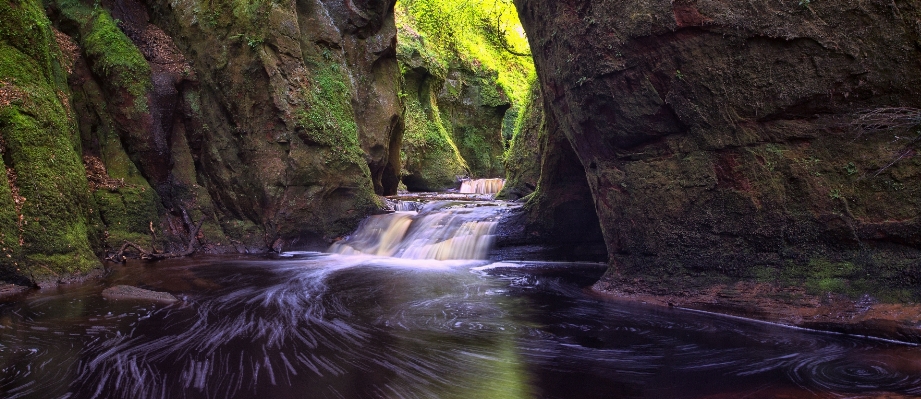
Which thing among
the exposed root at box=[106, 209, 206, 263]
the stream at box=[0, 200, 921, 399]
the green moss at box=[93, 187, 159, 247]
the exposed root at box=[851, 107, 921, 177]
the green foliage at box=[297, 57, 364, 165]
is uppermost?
the green foliage at box=[297, 57, 364, 165]

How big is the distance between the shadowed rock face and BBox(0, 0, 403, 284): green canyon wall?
675 centimetres

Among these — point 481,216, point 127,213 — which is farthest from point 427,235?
point 127,213

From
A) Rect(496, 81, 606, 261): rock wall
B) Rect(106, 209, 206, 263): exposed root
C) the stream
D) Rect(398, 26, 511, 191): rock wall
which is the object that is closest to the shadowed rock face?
the stream

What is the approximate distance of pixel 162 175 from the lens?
1141cm

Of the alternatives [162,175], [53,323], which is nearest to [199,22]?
[162,175]

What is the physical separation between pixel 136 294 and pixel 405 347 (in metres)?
3.99

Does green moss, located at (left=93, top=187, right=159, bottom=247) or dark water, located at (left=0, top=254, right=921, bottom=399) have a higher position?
green moss, located at (left=93, top=187, right=159, bottom=247)

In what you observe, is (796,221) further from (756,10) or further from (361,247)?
(361,247)

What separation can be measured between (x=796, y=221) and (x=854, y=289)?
89 centimetres

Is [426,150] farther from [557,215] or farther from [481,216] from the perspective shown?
[557,215]

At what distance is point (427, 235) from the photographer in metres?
12.0

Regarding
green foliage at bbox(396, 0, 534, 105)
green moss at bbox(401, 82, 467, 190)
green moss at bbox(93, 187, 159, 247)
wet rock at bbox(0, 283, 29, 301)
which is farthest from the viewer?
green foliage at bbox(396, 0, 534, 105)

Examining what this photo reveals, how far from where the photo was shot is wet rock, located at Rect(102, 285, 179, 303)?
6844 millimetres

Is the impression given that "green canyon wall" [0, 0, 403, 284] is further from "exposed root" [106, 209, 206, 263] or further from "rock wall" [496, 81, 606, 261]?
"rock wall" [496, 81, 606, 261]
